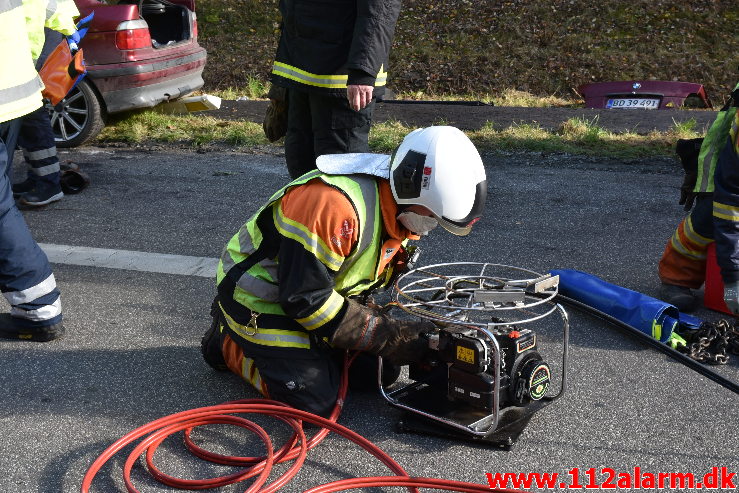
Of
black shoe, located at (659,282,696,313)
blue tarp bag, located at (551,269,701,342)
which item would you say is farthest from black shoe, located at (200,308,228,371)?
black shoe, located at (659,282,696,313)

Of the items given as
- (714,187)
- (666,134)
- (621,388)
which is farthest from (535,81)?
(621,388)

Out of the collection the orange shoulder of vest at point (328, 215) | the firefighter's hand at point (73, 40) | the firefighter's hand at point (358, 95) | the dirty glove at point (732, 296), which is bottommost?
the dirty glove at point (732, 296)

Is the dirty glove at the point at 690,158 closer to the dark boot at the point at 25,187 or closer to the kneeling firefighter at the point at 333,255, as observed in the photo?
the kneeling firefighter at the point at 333,255

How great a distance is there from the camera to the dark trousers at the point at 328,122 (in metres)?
4.56

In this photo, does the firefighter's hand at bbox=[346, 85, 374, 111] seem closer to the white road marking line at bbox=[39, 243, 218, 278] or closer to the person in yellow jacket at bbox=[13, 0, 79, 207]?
the white road marking line at bbox=[39, 243, 218, 278]

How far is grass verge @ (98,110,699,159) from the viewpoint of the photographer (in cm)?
780

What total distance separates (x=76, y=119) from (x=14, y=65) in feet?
14.8

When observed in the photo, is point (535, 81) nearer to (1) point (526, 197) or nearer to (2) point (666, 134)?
(2) point (666, 134)

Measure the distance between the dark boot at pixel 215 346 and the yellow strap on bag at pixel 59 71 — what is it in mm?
2295

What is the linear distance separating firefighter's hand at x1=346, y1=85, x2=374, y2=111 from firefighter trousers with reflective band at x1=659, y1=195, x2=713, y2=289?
1.87 metres

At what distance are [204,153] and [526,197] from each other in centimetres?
314

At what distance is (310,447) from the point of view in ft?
10.2
